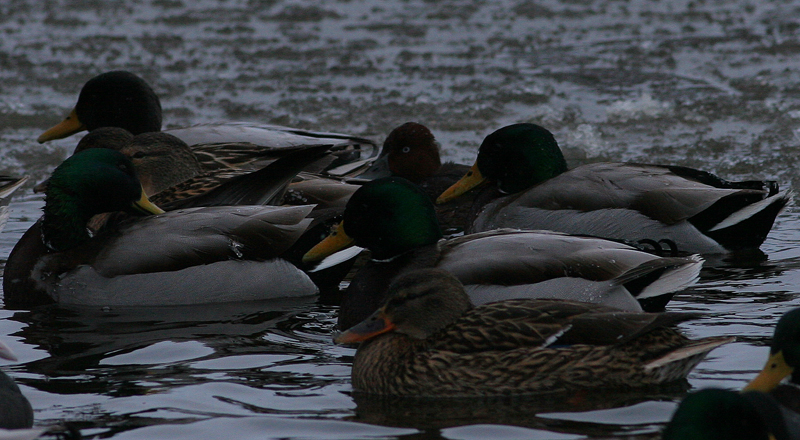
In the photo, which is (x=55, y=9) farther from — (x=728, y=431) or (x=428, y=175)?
(x=728, y=431)

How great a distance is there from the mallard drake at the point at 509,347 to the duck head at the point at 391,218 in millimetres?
1054

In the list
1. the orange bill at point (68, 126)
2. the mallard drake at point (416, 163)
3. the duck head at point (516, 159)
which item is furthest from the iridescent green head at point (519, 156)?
the orange bill at point (68, 126)

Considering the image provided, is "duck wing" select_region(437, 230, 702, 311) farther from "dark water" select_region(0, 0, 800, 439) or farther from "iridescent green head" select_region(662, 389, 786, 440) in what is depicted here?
"iridescent green head" select_region(662, 389, 786, 440)

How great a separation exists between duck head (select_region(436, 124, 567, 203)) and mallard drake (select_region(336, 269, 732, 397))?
2.94m

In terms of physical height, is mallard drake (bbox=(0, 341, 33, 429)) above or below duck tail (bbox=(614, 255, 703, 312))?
below

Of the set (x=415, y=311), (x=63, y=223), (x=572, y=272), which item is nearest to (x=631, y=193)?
(x=572, y=272)

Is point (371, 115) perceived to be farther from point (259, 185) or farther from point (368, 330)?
point (368, 330)

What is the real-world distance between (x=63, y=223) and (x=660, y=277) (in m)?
3.55

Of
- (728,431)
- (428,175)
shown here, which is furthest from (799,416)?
(428,175)

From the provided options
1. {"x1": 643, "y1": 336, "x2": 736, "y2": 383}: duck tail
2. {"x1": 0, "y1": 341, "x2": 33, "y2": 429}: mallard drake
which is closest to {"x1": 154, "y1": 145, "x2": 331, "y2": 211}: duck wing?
{"x1": 0, "y1": 341, "x2": 33, "y2": 429}: mallard drake

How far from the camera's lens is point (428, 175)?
9.88m

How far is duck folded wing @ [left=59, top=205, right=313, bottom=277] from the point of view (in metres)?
7.20

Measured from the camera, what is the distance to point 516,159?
8.52 m

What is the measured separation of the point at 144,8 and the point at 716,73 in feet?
25.7
